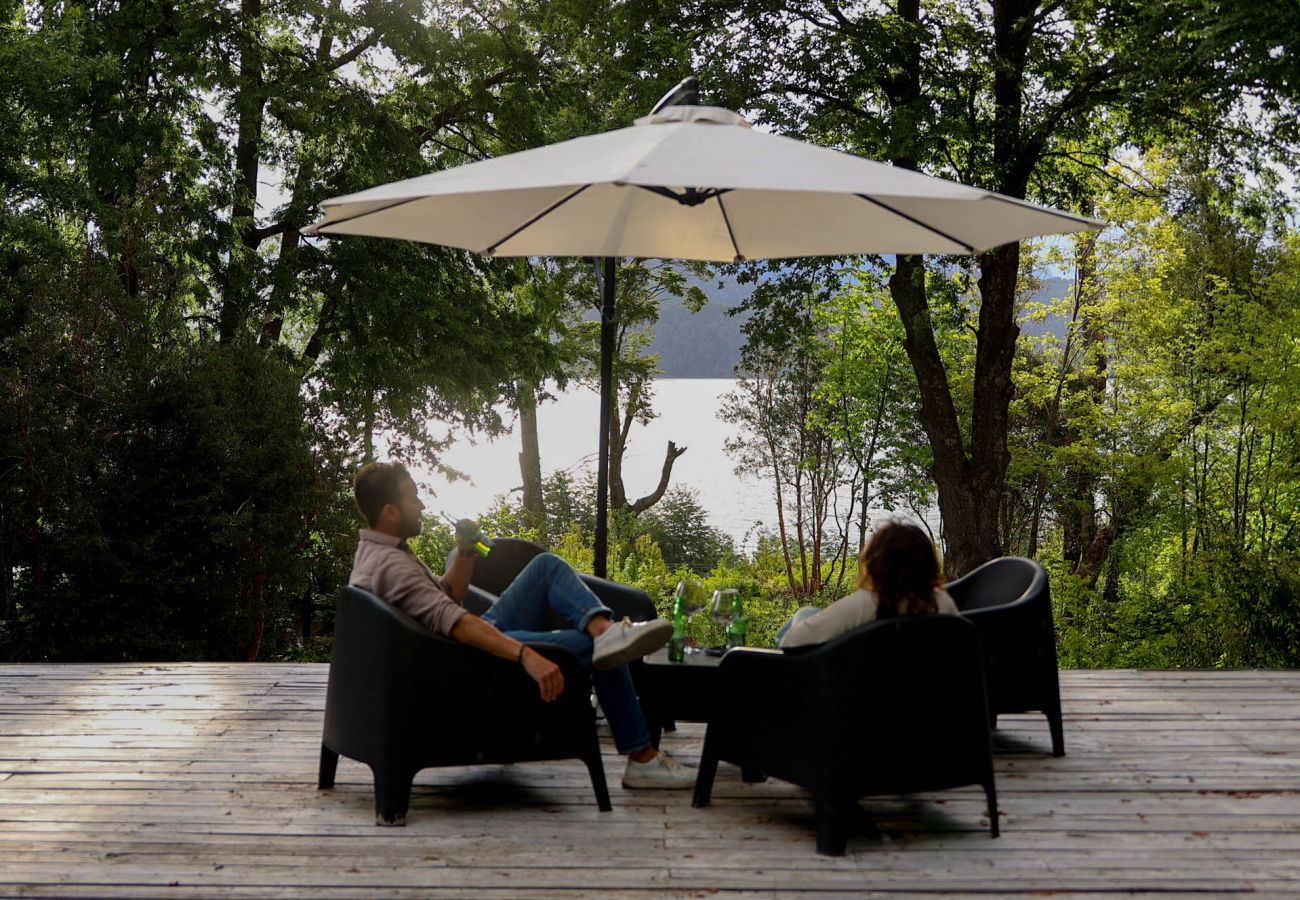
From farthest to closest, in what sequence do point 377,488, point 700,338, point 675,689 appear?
point 700,338
point 675,689
point 377,488

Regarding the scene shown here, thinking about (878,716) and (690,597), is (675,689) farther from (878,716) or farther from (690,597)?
(878,716)

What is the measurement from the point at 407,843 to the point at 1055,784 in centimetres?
211

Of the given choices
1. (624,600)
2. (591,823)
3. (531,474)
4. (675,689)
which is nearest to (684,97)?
(624,600)

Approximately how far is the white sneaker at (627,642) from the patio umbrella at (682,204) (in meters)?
1.30

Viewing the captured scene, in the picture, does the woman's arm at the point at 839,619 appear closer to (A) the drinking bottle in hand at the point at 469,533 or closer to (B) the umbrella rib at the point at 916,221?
(A) the drinking bottle in hand at the point at 469,533

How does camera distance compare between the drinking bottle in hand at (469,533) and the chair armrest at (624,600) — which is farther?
the chair armrest at (624,600)

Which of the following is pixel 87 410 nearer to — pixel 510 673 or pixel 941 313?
pixel 510 673

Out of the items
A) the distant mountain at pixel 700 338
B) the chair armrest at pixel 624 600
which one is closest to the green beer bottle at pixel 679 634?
the chair armrest at pixel 624 600

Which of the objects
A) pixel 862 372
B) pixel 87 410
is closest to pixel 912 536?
pixel 87 410

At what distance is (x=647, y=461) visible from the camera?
62.6 m

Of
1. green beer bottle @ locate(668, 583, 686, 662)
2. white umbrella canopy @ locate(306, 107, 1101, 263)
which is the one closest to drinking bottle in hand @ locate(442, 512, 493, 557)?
green beer bottle @ locate(668, 583, 686, 662)

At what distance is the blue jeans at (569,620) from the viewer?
12.6 feet

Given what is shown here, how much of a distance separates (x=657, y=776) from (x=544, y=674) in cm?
63

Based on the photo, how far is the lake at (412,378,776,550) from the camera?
1666cm
